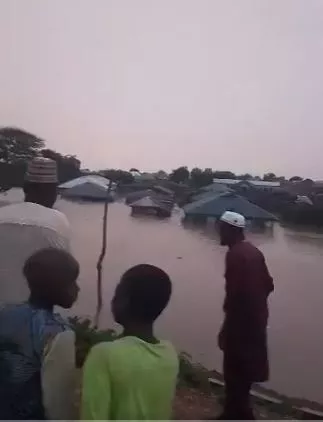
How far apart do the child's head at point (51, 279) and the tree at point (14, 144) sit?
1563mm

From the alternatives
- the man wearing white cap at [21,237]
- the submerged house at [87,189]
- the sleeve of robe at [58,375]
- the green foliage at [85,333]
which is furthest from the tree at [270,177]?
the sleeve of robe at [58,375]

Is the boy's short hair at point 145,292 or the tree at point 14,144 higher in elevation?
the tree at point 14,144

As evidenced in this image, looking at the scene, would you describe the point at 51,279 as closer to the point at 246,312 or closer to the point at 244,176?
the point at 246,312

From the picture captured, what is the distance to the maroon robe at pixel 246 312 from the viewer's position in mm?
2236

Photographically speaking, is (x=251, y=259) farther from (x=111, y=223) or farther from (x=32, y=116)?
(x=32, y=116)

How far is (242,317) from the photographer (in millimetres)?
2270

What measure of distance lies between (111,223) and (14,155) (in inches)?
19.3

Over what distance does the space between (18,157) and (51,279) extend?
160 centimetres

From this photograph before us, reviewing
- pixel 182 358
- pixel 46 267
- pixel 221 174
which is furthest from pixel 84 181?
pixel 46 267

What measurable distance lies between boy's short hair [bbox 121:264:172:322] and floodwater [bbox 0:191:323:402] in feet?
4.78

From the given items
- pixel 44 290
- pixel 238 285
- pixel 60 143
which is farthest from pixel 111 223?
pixel 44 290

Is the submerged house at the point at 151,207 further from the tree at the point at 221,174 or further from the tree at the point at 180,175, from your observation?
the tree at the point at 221,174

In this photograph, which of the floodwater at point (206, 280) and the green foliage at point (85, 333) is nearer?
the green foliage at point (85, 333)

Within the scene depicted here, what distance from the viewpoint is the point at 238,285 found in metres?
2.24
